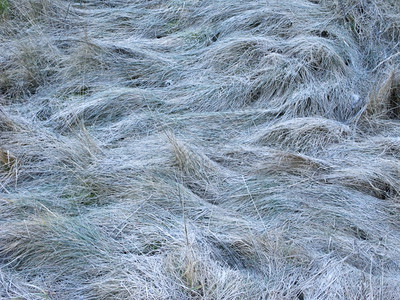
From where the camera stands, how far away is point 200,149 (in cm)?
310

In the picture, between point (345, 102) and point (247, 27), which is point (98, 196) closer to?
point (345, 102)

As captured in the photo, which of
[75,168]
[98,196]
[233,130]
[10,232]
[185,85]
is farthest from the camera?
[185,85]

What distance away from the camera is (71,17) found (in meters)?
4.48

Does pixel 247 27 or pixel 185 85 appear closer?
pixel 185 85

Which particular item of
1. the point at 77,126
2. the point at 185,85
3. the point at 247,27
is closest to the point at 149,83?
the point at 185,85

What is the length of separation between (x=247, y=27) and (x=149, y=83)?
103cm

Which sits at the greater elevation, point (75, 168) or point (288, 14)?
point (288, 14)

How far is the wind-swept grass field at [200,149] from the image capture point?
2250 millimetres

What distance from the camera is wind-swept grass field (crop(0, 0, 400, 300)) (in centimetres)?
225

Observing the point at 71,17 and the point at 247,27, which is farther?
the point at 71,17

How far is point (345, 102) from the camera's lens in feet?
11.6

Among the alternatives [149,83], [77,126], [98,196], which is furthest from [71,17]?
[98,196]

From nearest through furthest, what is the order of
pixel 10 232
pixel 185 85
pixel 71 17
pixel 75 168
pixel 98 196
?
pixel 10 232
pixel 98 196
pixel 75 168
pixel 185 85
pixel 71 17

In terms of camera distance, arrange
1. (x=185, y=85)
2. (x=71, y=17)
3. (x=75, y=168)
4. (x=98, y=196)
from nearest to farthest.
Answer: (x=98, y=196), (x=75, y=168), (x=185, y=85), (x=71, y=17)
